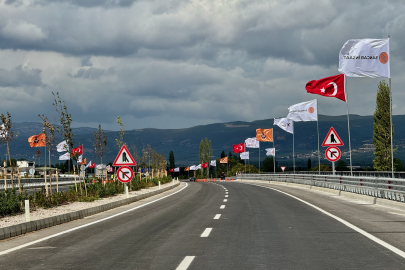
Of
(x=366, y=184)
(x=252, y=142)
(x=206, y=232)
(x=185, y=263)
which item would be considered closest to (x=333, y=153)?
(x=366, y=184)

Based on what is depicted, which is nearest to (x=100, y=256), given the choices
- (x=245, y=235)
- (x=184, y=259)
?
(x=184, y=259)

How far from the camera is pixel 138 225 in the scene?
14.9 meters

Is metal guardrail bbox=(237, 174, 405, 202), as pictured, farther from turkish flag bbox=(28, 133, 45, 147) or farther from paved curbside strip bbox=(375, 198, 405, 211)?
turkish flag bbox=(28, 133, 45, 147)

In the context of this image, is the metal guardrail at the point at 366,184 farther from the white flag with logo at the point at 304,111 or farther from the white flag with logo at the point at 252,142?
the white flag with logo at the point at 252,142

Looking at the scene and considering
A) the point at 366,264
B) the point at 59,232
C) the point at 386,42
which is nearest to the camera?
the point at 366,264

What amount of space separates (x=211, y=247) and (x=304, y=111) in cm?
3699

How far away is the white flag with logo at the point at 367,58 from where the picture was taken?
2586 cm

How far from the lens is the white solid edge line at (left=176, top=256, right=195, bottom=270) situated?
324 inches

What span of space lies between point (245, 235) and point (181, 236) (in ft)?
4.96

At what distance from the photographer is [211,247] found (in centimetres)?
1029

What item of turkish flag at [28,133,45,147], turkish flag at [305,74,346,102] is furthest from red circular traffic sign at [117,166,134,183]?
turkish flag at [305,74,346,102]

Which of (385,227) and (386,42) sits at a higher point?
(386,42)

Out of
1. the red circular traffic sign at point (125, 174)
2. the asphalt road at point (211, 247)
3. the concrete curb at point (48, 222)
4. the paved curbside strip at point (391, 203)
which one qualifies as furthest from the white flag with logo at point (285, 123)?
the asphalt road at point (211, 247)

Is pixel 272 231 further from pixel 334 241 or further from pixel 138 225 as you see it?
pixel 138 225
